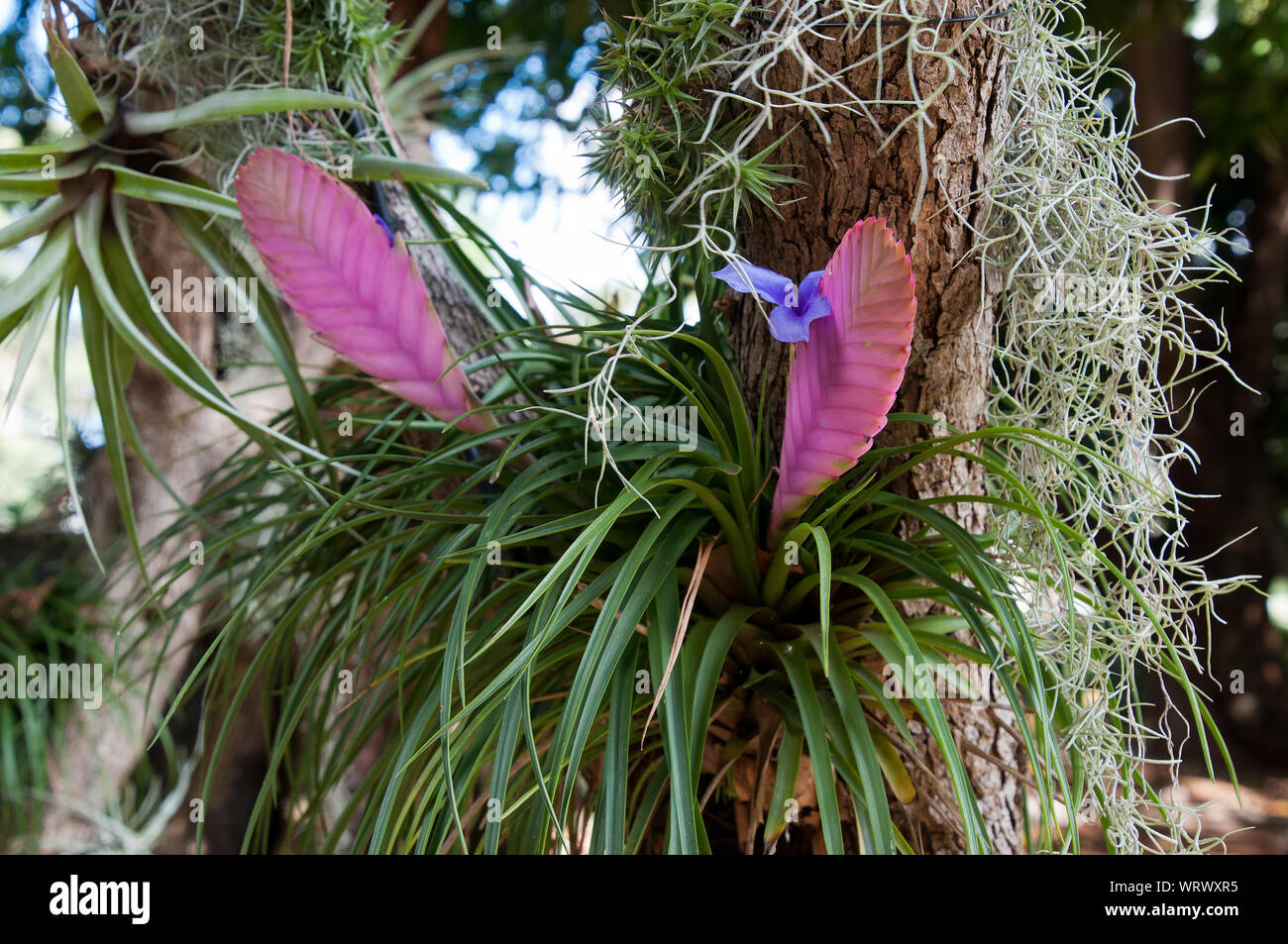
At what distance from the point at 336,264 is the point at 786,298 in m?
0.31

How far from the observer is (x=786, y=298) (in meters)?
0.53

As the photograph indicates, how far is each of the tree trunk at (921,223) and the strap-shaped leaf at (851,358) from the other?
10cm

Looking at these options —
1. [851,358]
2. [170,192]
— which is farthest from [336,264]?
[851,358]

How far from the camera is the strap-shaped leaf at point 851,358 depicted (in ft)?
1.63

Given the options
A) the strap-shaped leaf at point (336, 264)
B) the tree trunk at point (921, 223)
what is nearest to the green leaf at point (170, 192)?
the strap-shaped leaf at point (336, 264)

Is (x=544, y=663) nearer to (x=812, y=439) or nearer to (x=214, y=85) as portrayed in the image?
(x=812, y=439)

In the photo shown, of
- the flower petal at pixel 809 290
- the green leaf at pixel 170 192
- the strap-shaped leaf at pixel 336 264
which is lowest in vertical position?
the flower petal at pixel 809 290

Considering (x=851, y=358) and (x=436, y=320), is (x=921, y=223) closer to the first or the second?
(x=851, y=358)

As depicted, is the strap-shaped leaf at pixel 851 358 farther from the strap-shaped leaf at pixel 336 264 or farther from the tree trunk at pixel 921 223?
the strap-shaped leaf at pixel 336 264

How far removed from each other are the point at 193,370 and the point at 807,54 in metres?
0.53

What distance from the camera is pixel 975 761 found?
2.54 ft

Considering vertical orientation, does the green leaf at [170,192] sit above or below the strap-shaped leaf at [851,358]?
above
